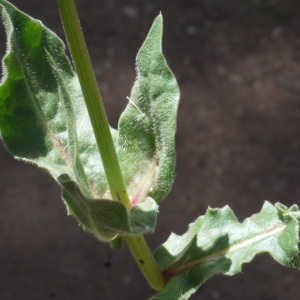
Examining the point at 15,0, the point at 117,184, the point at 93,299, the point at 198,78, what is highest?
the point at 117,184

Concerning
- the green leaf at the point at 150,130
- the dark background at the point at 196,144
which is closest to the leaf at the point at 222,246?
the green leaf at the point at 150,130

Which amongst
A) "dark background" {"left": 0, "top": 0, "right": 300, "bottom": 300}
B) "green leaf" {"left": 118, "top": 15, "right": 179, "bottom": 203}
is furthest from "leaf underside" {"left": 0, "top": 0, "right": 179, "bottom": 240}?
"dark background" {"left": 0, "top": 0, "right": 300, "bottom": 300}

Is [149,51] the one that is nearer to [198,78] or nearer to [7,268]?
[7,268]

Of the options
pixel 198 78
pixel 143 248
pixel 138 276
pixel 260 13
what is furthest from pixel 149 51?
pixel 260 13

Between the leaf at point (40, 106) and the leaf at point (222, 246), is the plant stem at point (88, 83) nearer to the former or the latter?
the leaf at point (40, 106)

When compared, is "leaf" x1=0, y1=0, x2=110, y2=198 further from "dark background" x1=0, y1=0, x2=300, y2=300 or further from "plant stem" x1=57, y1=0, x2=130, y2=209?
"dark background" x1=0, y1=0, x2=300, y2=300

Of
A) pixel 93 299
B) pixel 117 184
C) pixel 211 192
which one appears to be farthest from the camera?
pixel 211 192

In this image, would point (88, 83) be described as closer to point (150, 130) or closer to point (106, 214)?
point (106, 214)
